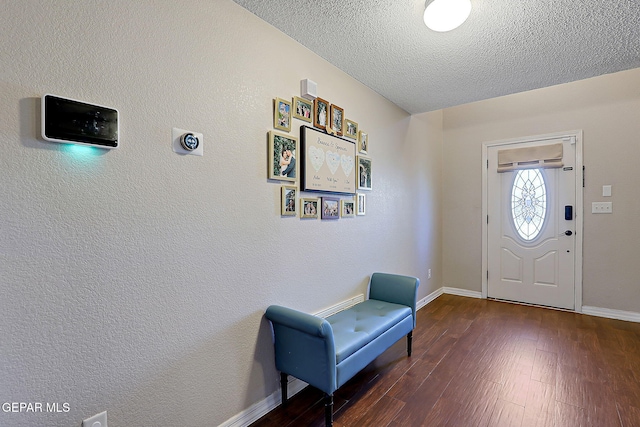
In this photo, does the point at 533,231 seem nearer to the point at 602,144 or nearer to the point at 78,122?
the point at 602,144

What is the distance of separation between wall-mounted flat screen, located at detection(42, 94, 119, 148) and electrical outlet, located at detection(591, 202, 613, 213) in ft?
14.7

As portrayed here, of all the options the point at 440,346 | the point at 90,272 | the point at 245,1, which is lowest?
the point at 440,346

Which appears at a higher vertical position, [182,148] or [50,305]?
[182,148]

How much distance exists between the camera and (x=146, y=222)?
131cm

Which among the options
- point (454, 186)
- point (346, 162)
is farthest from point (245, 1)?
point (454, 186)

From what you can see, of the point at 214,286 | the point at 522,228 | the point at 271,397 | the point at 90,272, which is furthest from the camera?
the point at 522,228

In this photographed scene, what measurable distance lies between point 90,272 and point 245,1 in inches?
62.3

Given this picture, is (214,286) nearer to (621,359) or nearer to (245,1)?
(245,1)

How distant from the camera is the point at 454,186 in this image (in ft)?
14.0

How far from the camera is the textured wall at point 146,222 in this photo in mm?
1028

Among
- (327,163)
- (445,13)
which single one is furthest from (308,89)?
(445,13)

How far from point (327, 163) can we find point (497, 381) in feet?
6.60

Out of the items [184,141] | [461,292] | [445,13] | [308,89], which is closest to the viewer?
[184,141]

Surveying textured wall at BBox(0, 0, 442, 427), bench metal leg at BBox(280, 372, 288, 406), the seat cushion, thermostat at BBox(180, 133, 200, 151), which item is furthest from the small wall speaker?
bench metal leg at BBox(280, 372, 288, 406)
